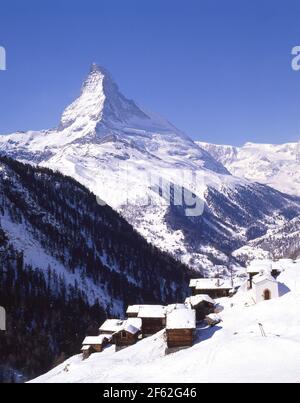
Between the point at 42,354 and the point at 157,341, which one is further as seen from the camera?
the point at 42,354

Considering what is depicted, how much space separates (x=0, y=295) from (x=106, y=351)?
107 m

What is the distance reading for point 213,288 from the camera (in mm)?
124875

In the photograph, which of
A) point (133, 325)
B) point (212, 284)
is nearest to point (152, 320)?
point (133, 325)

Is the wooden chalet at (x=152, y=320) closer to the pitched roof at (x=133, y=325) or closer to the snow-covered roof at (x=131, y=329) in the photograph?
the pitched roof at (x=133, y=325)

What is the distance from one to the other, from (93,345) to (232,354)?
55406mm

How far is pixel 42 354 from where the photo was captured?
15338cm

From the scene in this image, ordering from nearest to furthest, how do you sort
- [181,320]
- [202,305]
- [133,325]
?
[181,320] < [202,305] < [133,325]

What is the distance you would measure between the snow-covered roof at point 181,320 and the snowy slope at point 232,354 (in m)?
2.70

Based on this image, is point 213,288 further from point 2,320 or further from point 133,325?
point 2,320

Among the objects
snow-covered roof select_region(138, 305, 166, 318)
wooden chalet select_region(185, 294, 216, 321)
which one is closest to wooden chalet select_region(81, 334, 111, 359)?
snow-covered roof select_region(138, 305, 166, 318)

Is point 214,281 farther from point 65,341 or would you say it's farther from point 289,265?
point 65,341

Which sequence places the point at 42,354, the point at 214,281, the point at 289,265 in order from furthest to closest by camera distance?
the point at 42,354 → the point at 214,281 → the point at 289,265

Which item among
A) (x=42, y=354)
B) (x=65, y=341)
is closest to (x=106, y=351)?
A: (x=42, y=354)
